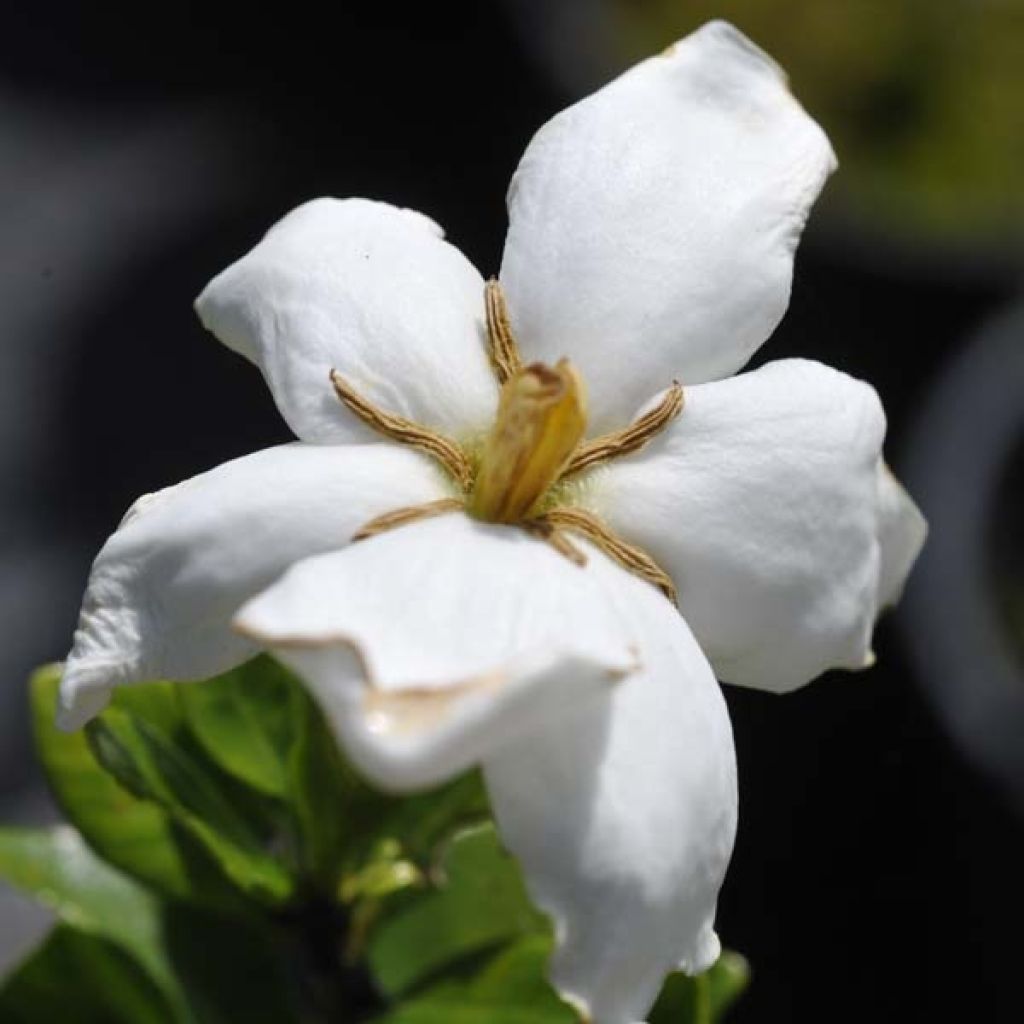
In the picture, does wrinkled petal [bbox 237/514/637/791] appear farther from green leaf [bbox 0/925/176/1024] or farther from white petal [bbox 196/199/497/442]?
green leaf [bbox 0/925/176/1024]

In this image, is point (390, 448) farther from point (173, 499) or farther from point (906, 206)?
point (906, 206)

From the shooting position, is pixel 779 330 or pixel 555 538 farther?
pixel 779 330

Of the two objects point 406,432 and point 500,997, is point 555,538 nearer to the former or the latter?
point 406,432

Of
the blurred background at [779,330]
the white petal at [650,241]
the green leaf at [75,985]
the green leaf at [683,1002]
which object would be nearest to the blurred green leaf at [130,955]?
the green leaf at [75,985]

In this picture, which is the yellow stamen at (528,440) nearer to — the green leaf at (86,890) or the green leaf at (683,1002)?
the green leaf at (683,1002)

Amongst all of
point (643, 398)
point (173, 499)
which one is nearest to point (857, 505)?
point (643, 398)

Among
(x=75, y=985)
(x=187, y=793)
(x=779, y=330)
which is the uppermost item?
(x=187, y=793)

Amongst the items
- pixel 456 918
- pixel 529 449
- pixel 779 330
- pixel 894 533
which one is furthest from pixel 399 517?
pixel 779 330
